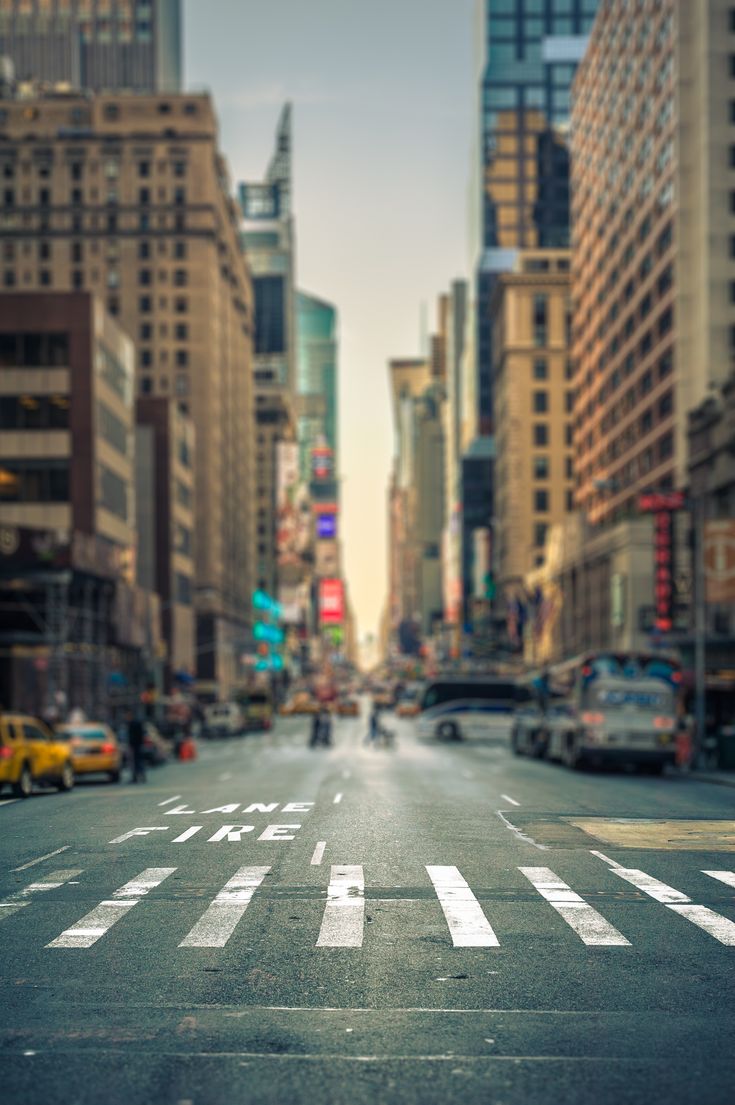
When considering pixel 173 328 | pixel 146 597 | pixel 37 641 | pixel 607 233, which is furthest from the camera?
pixel 173 328

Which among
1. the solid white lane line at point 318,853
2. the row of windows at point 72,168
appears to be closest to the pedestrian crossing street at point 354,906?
the solid white lane line at point 318,853

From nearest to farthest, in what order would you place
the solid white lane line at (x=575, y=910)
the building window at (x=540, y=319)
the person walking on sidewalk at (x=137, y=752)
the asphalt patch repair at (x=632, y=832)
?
the solid white lane line at (x=575, y=910) < the asphalt patch repair at (x=632, y=832) < the person walking on sidewalk at (x=137, y=752) < the building window at (x=540, y=319)

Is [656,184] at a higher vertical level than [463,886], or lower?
higher

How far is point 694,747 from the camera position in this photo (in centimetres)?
4153

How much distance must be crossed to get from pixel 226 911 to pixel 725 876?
19.4 ft

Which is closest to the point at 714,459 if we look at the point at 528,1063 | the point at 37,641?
the point at 37,641

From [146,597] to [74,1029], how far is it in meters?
76.6

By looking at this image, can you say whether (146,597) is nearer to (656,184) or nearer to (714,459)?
(714,459)

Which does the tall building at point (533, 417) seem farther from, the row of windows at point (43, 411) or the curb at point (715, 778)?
the curb at point (715, 778)

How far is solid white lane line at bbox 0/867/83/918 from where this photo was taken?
498 inches

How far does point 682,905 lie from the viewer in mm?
12969

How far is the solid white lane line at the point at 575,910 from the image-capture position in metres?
11.3

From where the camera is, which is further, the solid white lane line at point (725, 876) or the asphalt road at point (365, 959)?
the solid white lane line at point (725, 876)

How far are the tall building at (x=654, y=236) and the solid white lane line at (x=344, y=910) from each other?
50609mm
